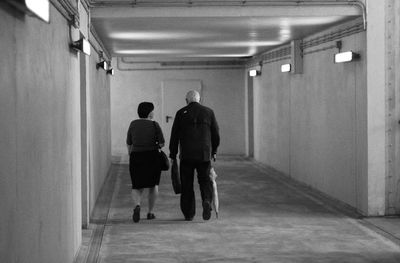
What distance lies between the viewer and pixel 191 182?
27.7ft

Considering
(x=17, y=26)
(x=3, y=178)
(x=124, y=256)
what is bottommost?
(x=124, y=256)

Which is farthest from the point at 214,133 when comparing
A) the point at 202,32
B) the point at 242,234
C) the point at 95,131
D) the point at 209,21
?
the point at 202,32

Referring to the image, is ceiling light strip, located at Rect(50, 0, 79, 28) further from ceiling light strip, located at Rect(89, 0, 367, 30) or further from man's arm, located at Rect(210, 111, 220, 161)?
man's arm, located at Rect(210, 111, 220, 161)

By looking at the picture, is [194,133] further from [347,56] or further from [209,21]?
[347,56]

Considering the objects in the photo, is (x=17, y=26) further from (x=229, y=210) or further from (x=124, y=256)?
(x=229, y=210)

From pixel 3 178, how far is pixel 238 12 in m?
5.99

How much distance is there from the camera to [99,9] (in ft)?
27.6

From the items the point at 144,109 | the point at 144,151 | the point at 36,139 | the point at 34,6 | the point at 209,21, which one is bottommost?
the point at 144,151

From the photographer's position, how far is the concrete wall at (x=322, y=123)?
9000 millimetres

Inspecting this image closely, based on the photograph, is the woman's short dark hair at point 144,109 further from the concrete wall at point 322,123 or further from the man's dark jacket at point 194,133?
the concrete wall at point 322,123

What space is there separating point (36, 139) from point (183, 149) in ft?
15.0

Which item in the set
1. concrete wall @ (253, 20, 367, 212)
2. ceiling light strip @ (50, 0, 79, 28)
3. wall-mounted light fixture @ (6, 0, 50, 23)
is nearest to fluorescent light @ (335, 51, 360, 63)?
concrete wall @ (253, 20, 367, 212)

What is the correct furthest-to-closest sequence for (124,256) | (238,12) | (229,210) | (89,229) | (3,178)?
1. (229,210)
2. (238,12)
3. (89,229)
4. (124,256)
5. (3,178)

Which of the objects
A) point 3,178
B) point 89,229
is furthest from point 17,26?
point 89,229
